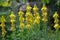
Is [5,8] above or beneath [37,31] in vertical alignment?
above

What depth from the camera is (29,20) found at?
4.06 metres

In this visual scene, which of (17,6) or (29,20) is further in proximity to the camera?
(17,6)

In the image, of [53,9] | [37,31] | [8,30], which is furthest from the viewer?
[53,9]

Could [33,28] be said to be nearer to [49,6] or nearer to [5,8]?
[5,8]

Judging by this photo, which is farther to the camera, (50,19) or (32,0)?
(32,0)

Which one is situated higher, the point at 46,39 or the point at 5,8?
the point at 5,8

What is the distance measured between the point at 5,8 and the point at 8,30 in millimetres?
503

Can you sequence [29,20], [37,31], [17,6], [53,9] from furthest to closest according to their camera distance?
[17,6] → [53,9] → [37,31] → [29,20]

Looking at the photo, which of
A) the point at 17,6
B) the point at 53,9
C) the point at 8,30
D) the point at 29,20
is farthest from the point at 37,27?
the point at 17,6

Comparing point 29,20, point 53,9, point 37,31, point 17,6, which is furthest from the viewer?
point 17,6

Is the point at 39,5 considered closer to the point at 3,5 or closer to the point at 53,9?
the point at 53,9

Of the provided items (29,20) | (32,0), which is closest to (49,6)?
(32,0)

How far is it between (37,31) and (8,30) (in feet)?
3.31

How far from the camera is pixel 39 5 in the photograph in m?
7.41
